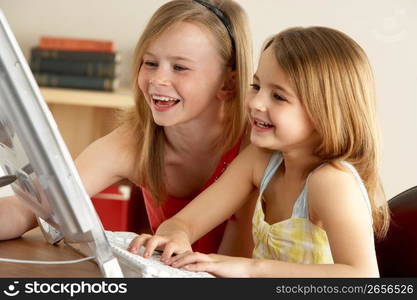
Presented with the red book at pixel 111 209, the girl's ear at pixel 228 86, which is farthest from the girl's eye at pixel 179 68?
the red book at pixel 111 209

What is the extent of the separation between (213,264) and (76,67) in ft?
8.15

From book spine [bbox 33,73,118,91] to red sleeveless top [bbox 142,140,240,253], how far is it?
1725 mm

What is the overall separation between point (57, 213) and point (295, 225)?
0.50m

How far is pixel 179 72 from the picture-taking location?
1443mm

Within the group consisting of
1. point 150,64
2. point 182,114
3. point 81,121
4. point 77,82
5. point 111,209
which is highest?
point 150,64

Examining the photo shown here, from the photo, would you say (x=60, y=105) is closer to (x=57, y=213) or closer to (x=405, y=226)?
(x=405, y=226)

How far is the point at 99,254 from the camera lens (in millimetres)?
825

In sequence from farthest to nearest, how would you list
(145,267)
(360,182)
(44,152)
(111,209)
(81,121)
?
(81,121)
(111,209)
(360,182)
(145,267)
(44,152)

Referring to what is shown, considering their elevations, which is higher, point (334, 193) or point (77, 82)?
point (334, 193)

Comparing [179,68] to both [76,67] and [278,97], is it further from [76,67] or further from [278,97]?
[76,67]

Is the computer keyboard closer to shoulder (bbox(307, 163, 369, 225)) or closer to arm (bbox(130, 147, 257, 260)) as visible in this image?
arm (bbox(130, 147, 257, 260))

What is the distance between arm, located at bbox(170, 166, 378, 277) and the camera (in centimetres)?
98

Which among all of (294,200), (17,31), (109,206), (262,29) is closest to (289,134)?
(294,200)

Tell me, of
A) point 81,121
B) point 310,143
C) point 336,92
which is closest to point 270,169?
point 310,143
